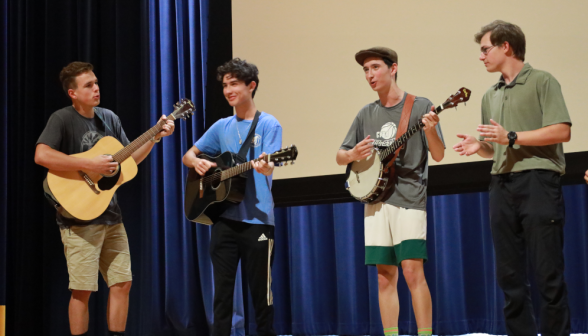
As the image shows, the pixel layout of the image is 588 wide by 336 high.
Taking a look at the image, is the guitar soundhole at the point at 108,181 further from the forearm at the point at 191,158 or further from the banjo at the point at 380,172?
the banjo at the point at 380,172

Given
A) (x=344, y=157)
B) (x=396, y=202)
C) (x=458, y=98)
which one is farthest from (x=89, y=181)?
(x=458, y=98)

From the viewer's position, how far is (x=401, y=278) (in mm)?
4297

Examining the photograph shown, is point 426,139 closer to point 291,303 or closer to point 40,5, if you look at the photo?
point 291,303

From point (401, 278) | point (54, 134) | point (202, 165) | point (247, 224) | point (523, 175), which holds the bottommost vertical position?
point (401, 278)

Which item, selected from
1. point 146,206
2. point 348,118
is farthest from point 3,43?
point 348,118

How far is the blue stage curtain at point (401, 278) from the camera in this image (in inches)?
154

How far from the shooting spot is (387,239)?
2967 mm

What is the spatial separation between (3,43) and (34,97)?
0.63 metres

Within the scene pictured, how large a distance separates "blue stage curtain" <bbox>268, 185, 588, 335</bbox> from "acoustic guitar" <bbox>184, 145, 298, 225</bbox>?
4.88 ft

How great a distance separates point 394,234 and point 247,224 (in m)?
0.77

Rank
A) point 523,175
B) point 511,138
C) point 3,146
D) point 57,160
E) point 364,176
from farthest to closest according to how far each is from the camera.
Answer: point 3,146 < point 57,160 < point 364,176 < point 523,175 < point 511,138

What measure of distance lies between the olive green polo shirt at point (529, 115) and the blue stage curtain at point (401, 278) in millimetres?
1362

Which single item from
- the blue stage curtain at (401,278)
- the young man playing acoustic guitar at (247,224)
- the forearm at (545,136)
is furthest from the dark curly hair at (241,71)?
the blue stage curtain at (401,278)

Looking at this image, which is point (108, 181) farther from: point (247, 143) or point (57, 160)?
point (247, 143)
